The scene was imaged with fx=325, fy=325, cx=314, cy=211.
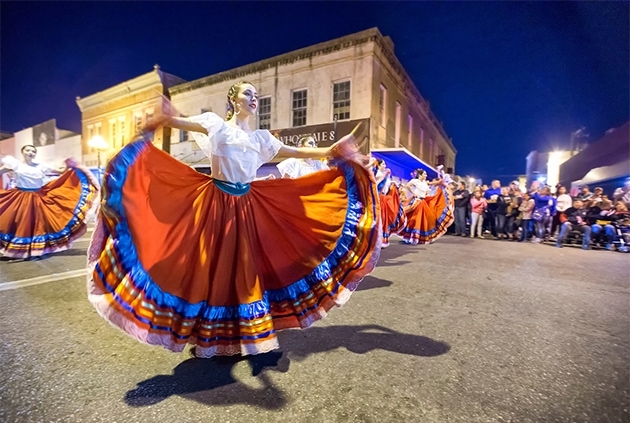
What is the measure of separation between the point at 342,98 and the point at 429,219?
34.7ft

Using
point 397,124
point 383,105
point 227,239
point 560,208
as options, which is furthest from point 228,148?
point 397,124

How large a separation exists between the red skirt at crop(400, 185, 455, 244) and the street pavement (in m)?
2.15

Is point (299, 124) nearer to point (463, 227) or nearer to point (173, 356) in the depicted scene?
point (463, 227)

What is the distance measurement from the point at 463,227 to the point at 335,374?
10.4 metres

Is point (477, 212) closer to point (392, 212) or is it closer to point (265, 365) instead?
point (392, 212)

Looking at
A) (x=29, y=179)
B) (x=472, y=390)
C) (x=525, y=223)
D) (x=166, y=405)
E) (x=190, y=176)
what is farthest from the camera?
(x=525, y=223)

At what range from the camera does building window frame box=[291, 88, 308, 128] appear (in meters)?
15.9

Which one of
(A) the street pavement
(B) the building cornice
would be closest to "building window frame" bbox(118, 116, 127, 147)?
(B) the building cornice

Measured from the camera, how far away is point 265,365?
7.11ft

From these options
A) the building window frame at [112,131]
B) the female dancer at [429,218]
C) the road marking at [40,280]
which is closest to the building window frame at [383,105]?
the female dancer at [429,218]

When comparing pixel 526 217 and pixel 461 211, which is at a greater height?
pixel 461 211

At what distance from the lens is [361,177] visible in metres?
2.65

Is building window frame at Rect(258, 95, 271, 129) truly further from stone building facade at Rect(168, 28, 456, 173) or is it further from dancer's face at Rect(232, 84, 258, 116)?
dancer's face at Rect(232, 84, 258, 116)

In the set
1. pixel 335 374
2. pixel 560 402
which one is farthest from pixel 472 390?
pixel 335 374
